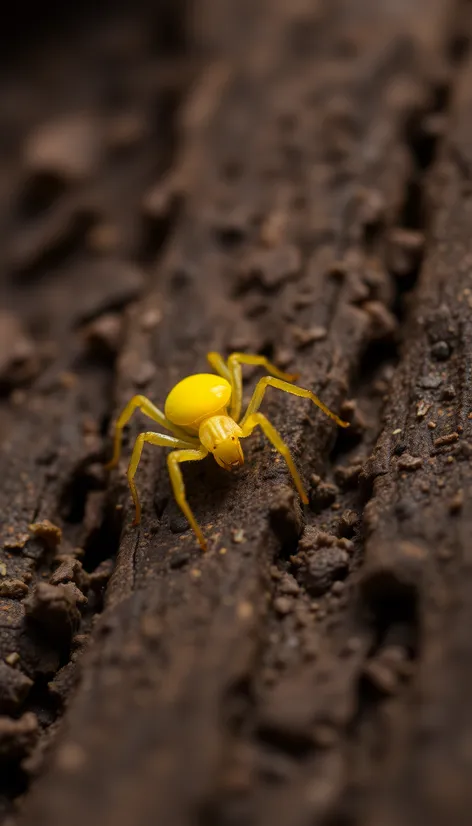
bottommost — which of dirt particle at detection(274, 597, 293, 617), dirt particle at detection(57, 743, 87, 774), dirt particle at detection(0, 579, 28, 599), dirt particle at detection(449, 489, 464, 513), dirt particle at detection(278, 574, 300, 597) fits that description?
dirt particle at detection(449, 489, 464, 513)

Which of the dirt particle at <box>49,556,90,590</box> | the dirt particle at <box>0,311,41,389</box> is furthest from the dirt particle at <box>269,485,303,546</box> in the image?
the dirt particle at <box>0,311,41,389</box>

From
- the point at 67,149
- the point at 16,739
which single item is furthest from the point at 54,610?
the point at 67,149

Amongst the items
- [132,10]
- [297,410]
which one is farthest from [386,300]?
[132,10]

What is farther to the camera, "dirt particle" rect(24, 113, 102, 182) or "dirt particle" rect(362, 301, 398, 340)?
"dirt particle" rect(24, 113, 102, 182)

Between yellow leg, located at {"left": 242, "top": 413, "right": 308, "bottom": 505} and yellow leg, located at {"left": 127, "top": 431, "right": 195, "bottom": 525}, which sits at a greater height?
yellow leg, located at {"left": 127, "top": 431, "right": 195, "bottom": 525}

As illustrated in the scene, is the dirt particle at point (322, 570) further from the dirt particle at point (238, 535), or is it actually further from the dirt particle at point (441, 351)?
the dirt particle at point (441, 351)

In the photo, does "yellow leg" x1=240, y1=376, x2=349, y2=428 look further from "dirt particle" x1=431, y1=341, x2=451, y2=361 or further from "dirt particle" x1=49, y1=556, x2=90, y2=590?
"dirt particle" x1=49, y1=556, x2=90, y2=590
